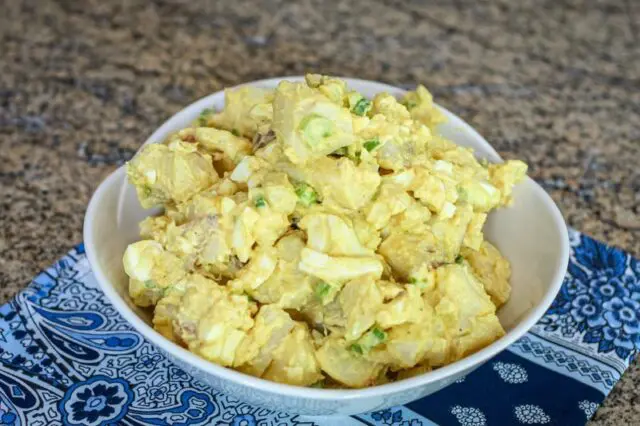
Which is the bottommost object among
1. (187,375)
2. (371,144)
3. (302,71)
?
(187,375)

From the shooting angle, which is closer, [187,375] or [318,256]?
[318,256]

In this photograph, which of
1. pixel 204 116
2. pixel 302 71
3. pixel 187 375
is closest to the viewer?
pixel 187 375

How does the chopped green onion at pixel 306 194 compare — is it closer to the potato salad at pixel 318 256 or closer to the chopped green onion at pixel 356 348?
the potato salad at pixel 318 256

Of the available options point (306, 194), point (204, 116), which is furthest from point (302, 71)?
point (306, 194)

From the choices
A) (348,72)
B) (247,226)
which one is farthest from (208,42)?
(247,226)

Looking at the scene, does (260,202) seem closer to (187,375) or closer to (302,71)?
(187,375)

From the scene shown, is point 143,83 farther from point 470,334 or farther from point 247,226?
point 470,334

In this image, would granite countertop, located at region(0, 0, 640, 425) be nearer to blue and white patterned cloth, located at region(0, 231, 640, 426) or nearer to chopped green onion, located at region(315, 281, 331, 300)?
blue and white patterned cloth, located at region(0, 231, 640, 426)

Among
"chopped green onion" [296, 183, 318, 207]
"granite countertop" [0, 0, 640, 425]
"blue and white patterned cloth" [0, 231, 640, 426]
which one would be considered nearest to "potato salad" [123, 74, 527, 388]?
"chopped green onion" [296, 183, 318, 207]
